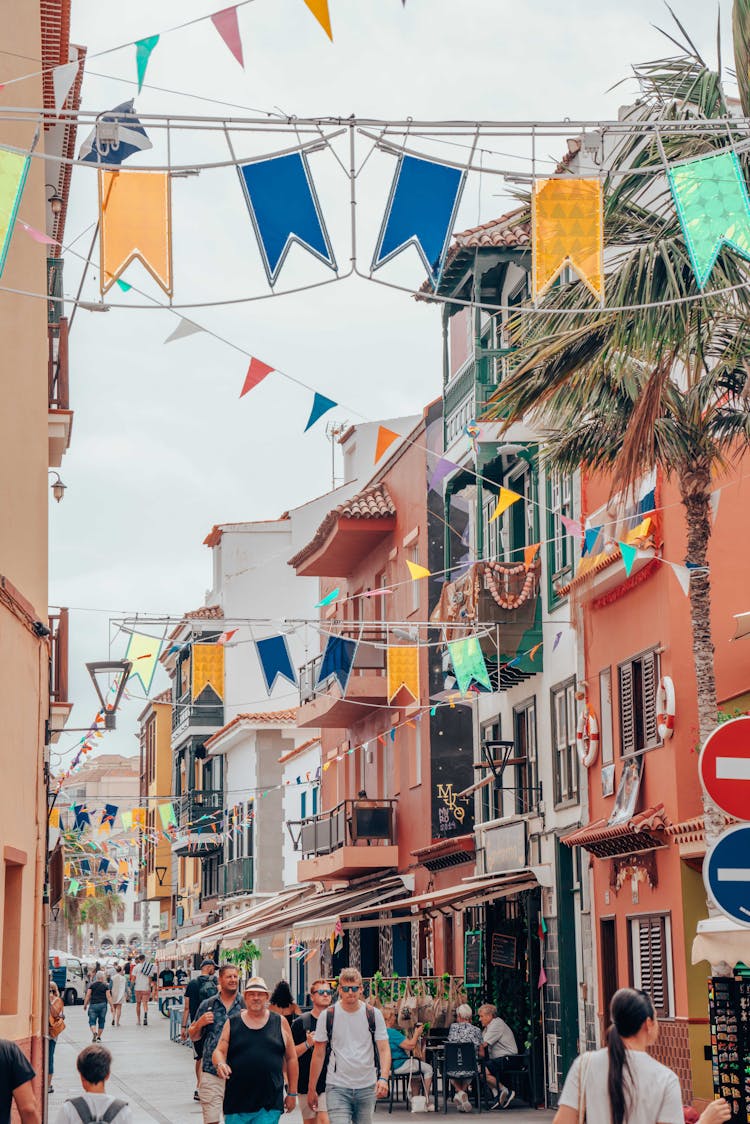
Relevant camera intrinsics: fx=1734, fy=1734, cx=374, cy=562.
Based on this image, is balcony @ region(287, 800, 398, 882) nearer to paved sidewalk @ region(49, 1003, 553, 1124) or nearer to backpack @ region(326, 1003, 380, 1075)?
paved sidewalk @ region(49, 1003, 553, 1124)

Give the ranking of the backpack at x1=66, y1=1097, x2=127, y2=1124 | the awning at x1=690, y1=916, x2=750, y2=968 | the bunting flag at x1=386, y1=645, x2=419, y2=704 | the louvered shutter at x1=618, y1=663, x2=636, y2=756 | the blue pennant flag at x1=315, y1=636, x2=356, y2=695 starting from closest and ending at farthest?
the backpack at x1=66, y1=1097, x2=127, y2=1124, the awning at x1=690, y1=916, x2=750, y2=968, the louvered shutter at x1=618, y1=663, x2=636, y2=756, the bunting flag at x1=386, y1=645, x2=419, y2=704, the blue pennant flag at x1=315, y1=636, x2=356, y2=695

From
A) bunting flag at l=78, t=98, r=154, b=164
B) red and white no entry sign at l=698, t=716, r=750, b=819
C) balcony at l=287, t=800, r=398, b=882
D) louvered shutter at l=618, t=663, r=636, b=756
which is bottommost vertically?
red and white no entry sign at l=698, t=716, r=750, b=819

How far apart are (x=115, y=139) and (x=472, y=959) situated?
2115cm

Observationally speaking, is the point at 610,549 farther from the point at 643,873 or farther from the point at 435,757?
the point at 435,757

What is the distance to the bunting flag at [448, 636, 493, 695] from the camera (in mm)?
25062

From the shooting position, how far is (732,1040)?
1141 centimetres

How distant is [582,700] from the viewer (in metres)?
24.2

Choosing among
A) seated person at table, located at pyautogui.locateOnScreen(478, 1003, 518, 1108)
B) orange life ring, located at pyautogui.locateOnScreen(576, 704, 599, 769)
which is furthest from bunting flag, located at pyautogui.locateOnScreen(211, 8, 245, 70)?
seated person at table, located at pyautogui.locateOnScreen(478, 1003, 518, 1108)

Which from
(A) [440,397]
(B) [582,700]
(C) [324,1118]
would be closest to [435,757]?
(A) [440,397]

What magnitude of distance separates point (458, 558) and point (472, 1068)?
12.5 m

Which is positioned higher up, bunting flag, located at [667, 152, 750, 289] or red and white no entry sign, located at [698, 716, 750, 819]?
bunting flag, located at [667, 152, 750, 289]

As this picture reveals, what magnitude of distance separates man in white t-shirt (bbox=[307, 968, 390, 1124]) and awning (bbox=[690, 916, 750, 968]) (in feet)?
8.85

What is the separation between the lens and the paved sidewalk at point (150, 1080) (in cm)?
2191

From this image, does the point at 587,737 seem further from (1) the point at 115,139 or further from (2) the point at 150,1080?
(1) the point at 115,139
